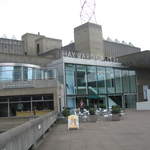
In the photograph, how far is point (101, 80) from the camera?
47.8m

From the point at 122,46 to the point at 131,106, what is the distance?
51745 millimetres

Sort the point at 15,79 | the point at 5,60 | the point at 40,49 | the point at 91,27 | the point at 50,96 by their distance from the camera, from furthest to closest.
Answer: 1. the point at 40,49
2. the point at 91,27
3. the point at 5,60
4. the point at 15,79
5. the point at 50,96

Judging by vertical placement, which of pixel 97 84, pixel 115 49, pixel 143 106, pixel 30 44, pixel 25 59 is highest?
pixel 115 49

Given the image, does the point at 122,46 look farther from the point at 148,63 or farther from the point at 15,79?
the point at 15,79

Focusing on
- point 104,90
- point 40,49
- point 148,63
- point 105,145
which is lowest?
point 105,145

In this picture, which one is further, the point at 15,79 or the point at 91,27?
the point at 91,27

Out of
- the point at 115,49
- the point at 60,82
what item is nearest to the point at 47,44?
the point at 115,49

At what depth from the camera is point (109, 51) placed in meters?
95.4

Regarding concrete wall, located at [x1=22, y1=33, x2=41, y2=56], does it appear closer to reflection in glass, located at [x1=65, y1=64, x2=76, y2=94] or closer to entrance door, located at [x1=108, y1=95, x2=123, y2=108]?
entrance door, located at [x1=108, y1=95, x2=123, y2=108]

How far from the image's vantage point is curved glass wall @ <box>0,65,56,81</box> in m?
39.0

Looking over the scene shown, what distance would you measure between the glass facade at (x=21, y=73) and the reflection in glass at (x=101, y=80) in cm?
924

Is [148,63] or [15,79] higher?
[148,63]

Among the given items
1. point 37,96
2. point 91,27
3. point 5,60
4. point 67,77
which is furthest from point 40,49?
point 37,96

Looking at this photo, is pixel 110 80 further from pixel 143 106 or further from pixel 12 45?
pixel 12 45
